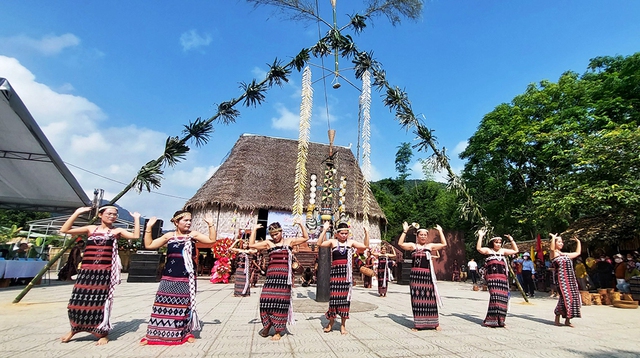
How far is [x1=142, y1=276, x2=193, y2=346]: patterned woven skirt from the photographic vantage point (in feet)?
13.5

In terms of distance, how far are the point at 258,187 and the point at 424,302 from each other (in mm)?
18114

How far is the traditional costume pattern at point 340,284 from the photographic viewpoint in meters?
5.07

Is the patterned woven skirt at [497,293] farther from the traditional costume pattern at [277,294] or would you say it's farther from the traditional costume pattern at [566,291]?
the traditional costume pattern at [277,294]

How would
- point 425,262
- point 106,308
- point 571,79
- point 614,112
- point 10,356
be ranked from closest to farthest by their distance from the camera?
point 10,356
point 106,308
point 425,262
point 614,112
point 571,79

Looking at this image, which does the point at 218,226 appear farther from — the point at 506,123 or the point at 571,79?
the point at 571,79

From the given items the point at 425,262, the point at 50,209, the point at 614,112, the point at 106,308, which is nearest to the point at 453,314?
the point at 425,262

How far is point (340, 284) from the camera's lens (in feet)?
16.9

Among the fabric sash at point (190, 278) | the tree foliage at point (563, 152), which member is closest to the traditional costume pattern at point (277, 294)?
the fabric sash at point (190, 278)

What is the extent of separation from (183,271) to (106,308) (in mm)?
1031

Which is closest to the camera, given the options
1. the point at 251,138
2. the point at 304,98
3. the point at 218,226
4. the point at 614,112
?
the point at 304,98

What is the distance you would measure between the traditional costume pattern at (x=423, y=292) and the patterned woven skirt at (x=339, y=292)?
46.3 inches

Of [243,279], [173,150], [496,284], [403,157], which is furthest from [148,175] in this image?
[403,157]

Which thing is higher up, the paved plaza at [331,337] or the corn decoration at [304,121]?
the corn decoration at [304,121]

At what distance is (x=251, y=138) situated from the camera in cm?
2673
